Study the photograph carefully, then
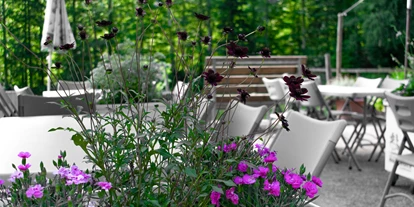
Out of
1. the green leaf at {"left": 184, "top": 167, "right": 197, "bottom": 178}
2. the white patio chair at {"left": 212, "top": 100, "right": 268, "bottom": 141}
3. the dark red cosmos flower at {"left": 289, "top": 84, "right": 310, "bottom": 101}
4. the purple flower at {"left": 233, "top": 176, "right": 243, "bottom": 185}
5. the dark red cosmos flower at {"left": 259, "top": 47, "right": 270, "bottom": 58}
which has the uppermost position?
the dark red cosmos flower at {"left": 259, "top": 47, "right": 270, "bottom": 58}

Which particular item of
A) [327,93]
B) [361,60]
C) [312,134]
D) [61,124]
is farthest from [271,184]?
[361,60]

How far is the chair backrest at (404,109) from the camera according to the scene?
413 centimetres

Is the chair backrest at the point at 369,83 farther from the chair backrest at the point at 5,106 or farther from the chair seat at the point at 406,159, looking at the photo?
the chair backrest at the point at 5,106

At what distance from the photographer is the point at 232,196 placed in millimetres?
1321

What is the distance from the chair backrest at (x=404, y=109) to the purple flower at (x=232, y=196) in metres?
3.06

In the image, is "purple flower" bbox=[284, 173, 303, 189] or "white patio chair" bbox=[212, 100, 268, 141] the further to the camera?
"white patio chair" bbox=[212, 100, 268, 141]

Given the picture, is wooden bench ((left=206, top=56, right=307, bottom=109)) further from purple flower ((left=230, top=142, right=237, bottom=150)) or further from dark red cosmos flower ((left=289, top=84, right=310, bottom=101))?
dark red cosmos flower ((left=289, top=84, right=310, bottom=101))

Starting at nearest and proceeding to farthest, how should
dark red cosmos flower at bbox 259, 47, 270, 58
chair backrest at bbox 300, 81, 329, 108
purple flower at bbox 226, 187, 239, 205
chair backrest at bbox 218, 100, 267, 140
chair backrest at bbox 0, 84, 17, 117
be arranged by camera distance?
purple flower at bbox 226, 187, 239, 205
dark red cosmos flower at bbox 259, 47, 270, 58
chair backrest at bbox 218, 100, 267, 140
chair backrest at bbox 0, 84, 17, 117
chair backrest at bbox 300, 81, 329, 108

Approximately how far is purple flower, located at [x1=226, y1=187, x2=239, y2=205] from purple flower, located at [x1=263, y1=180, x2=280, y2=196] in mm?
68

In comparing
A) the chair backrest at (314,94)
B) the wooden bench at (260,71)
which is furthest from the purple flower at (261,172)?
the wooden bench at (260,71)

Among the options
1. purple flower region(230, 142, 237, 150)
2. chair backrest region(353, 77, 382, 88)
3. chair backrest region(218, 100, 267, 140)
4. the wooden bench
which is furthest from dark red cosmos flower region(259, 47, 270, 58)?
the wooden bench

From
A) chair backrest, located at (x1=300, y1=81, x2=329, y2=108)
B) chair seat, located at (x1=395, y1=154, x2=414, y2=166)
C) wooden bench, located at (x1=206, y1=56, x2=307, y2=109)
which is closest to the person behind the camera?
chair seat, located at (x1=395, y1=154, x2=414, y2=166)

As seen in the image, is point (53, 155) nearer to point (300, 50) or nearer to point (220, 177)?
point (220, 177)

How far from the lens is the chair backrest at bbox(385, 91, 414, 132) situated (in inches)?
163
